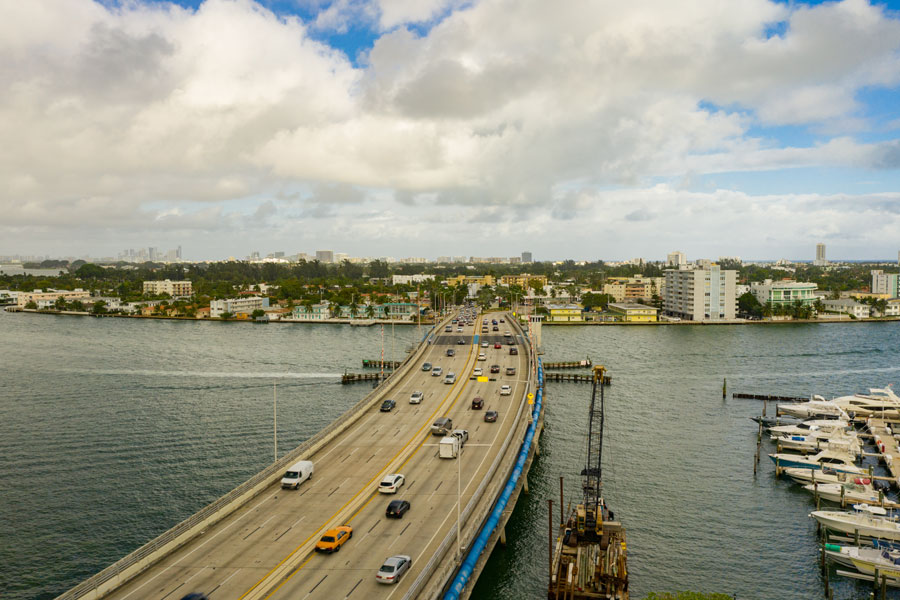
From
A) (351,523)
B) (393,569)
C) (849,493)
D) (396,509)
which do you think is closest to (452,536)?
(396,509)

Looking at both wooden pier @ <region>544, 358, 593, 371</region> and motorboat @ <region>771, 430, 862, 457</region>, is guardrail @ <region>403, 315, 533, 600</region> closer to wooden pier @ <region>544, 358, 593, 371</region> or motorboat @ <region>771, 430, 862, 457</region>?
motorboat @ <region>771, 430, 862, 457</region>

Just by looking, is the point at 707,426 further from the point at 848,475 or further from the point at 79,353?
the point at 79,353

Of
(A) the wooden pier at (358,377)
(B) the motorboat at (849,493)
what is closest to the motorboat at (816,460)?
(B) the motorboat at (849,493)

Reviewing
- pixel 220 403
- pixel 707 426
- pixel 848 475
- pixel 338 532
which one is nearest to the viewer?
pixel 338 532

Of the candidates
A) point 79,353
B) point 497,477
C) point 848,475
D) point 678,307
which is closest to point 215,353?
point 79,353

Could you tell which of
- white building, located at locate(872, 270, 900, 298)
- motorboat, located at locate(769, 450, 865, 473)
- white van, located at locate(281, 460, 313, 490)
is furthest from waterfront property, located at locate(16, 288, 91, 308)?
white building, located at locate(872, 270, 900, 298)

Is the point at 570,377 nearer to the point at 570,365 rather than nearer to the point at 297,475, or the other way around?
the point at 570,365
